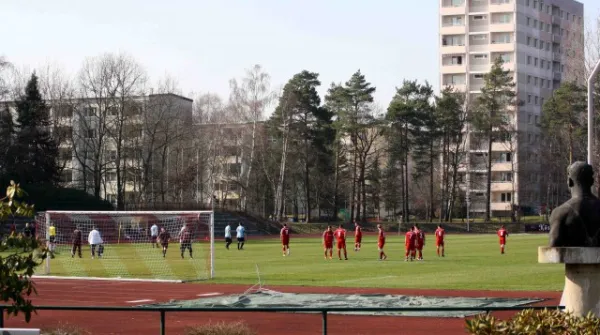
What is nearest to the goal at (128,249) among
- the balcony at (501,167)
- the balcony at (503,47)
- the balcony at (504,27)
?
the balcony at (501,167)

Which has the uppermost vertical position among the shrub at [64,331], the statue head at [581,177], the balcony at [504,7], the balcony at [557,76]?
the balcony at [504,7]

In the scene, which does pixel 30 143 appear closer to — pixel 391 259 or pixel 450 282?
pixel 391 259

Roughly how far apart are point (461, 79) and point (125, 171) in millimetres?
50532

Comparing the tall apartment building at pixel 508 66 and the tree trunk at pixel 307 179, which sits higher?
the tall apartment building at pixel 508 66

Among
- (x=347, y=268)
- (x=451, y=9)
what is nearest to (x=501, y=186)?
(x=451, y=9)

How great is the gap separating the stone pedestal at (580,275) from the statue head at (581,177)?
84cm

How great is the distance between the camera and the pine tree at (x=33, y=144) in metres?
78.7

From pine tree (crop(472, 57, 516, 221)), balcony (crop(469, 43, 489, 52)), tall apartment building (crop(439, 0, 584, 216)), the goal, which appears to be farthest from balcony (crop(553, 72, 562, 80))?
the goal

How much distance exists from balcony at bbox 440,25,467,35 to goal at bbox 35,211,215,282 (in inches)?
2672

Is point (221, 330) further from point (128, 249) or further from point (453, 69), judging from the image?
point (453, 69)

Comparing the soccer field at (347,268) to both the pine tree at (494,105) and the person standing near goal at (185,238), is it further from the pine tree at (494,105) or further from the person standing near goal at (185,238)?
the pine tree at (494,105)

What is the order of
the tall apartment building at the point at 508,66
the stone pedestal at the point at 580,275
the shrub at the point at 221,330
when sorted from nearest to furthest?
the stone pedestal at the point at 580,275, the shrub at the point at 221,330, the tall apartment building at the point at 508,66

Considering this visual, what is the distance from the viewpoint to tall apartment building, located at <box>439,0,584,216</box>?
112625 millimetres

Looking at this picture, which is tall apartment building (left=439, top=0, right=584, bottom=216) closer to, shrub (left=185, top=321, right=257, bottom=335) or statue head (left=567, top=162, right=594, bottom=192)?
shrub (left=185, top=321, right=257, bottom=335)
